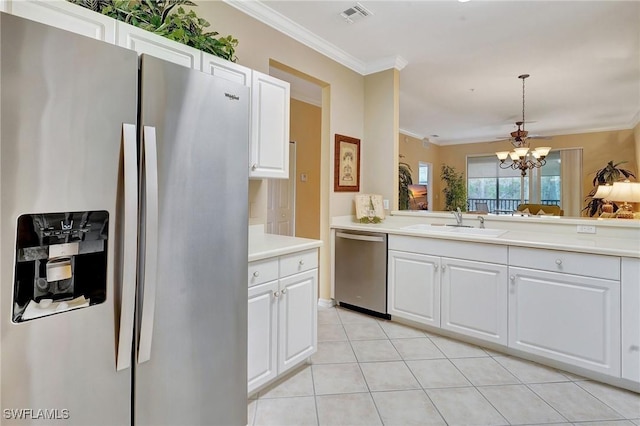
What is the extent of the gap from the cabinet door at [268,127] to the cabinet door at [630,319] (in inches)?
89.8

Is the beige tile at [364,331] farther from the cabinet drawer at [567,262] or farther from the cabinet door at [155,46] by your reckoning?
the cabinet door at [155,46]

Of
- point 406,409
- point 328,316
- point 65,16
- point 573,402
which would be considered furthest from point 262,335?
point 573,402

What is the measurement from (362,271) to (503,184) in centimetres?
688

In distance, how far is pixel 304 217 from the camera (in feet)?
15.6

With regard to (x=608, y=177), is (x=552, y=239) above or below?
below

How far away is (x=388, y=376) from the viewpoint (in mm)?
2168

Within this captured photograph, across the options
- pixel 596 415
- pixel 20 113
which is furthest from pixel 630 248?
pixel 20 113

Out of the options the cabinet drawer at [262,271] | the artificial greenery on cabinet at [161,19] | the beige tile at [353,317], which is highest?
the artificial greenery on cabinet at [161,19]

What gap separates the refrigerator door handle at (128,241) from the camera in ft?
3.42

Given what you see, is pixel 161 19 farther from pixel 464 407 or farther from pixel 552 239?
pixel 552 239

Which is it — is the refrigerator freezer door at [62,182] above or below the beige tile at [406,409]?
above

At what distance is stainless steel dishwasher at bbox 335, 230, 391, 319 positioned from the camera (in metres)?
3.10

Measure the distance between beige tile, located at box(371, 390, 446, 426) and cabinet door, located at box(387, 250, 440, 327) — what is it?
93 centimetres

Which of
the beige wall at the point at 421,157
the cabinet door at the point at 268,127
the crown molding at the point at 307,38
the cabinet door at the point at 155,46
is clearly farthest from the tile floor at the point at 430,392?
the beige wall at the point at 421,157
